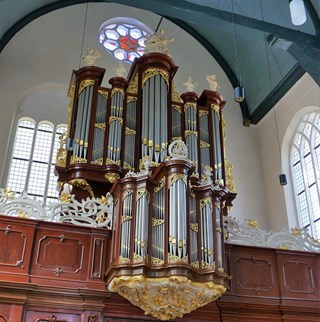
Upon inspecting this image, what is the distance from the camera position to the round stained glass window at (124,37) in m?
15.9

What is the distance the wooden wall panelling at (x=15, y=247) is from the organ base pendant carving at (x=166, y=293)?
1.52 metres

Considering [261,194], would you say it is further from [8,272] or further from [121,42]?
[8,272]

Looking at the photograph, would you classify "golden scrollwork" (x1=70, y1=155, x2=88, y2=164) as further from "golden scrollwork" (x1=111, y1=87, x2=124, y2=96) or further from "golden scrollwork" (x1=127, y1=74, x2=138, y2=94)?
"golden scrollwork" (x1=127, y1=74, x2=138, y2=94)

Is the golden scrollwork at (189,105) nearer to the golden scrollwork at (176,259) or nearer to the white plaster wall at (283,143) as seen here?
the white plaster wall at (283,143)

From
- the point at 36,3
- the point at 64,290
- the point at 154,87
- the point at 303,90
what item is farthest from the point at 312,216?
the point at 36,3

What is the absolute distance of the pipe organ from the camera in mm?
8258

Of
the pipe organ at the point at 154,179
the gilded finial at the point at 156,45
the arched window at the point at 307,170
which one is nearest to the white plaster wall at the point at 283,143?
the arched window at the point at 307,170

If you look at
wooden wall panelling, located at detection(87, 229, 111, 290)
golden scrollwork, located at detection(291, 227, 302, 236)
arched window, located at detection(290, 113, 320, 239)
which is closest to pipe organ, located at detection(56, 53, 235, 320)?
wooden wall panelling, located at detection(87, 229, 111, 290)

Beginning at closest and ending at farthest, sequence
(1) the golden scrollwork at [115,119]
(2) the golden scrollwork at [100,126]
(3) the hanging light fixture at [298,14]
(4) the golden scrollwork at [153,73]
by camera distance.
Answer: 1. (3) the hanging light fixture at [298,14]
2. (2) the golden scrollwork at [100,126]
3. (1) the golden scrollwork at [115,119]
4. (4) the golden scrollwork at [153,73]

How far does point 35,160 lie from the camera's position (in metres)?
14.2

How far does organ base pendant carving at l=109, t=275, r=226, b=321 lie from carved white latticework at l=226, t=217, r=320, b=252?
5.23ft

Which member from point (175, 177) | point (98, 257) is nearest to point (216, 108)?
point (175, 177)

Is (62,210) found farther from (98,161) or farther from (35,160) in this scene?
(35,160)

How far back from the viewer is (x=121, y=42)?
16.2m
